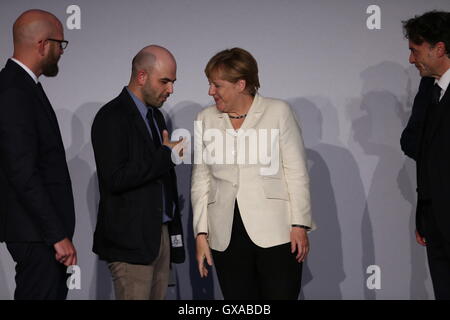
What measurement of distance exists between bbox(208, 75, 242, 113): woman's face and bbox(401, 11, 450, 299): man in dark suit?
31.8 inches

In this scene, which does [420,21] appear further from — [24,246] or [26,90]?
[24,246]

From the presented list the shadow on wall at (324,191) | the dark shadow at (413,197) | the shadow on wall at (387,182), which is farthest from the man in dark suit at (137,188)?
the dark shadow at (413,197)

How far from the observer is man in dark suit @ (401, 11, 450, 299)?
8.37 ft

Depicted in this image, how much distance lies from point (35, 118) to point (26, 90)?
0.37 feet

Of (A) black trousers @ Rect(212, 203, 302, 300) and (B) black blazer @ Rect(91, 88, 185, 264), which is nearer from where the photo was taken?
(B) black blazer @ Rect(91, 88, 185, 264)

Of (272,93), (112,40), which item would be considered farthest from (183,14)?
(272,93)

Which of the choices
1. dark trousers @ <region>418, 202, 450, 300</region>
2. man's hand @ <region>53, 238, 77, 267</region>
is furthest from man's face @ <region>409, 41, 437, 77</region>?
man's hand @ <region>53, 238, 77, 267</region>

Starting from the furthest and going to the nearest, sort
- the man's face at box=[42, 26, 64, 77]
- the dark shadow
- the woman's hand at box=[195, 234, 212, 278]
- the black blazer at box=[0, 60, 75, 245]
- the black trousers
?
the dark shadow
the woman's hand at box=[195, 234, 212, 278]
the black trousers
the man's face at box=[42, 26, 64, 77]
the black blazer at box=[0, 60, 75, 245]

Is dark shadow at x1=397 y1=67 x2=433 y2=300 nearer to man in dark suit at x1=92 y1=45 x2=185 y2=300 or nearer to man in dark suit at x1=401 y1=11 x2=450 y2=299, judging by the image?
man in dark suit at x1=401 y1=11 x2=450 y2=299

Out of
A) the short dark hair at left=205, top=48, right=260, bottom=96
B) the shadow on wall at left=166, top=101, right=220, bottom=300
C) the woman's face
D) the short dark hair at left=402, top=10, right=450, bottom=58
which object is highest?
the short dark hair at left=402, top=10, right=450, bottom=58

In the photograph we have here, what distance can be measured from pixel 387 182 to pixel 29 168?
227 cm

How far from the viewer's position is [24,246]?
2314 millimetres

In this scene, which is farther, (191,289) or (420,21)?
(191,289)

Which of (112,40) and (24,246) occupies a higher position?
(112,40)
